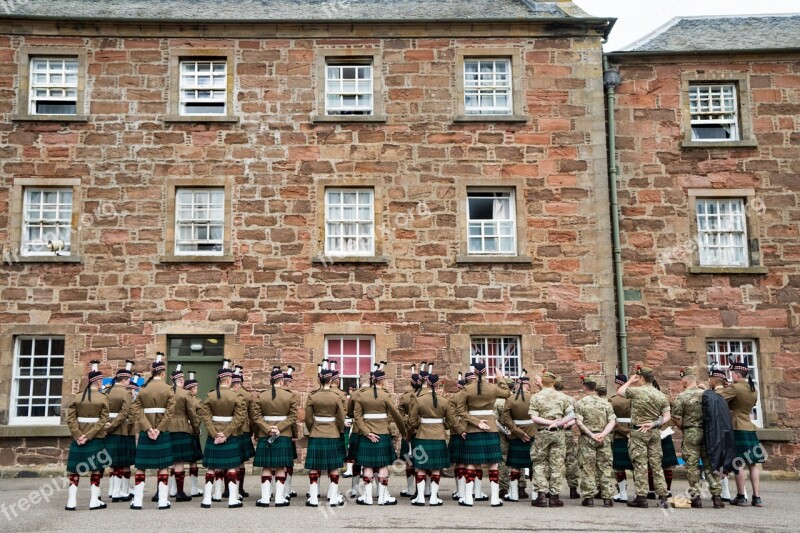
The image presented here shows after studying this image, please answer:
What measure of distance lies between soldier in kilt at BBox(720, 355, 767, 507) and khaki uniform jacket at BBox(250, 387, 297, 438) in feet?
21.1

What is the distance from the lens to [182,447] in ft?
42.0

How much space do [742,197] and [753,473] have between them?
7082mm

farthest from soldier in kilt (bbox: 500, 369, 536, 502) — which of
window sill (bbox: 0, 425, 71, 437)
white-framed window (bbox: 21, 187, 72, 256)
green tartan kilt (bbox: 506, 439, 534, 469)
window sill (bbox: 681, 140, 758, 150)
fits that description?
white-framed window (bbox: 21, 187, 72, 256)

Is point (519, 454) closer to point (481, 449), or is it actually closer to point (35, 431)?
point (481, 449)

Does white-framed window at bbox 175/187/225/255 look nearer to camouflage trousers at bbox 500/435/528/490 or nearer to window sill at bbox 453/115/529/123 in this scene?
window sill at bbox 453/115/529/123

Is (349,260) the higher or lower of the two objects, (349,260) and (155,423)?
the higher

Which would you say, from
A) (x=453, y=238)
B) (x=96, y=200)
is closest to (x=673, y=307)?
(x=453, y=238)

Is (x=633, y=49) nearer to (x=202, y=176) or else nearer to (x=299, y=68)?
(x=299, y=68)

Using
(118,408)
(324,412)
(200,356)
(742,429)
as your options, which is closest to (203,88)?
(200,356)

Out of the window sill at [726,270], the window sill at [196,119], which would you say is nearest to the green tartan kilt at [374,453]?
the window sill at [196,119]

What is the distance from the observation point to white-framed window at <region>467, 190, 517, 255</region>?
17594mm

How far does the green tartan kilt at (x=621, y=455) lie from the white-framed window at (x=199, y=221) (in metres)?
8.66

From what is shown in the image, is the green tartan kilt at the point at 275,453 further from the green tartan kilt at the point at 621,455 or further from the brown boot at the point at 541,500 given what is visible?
the green tartan kilt at the point at 621,455

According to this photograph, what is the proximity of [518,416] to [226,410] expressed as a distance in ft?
14.3
